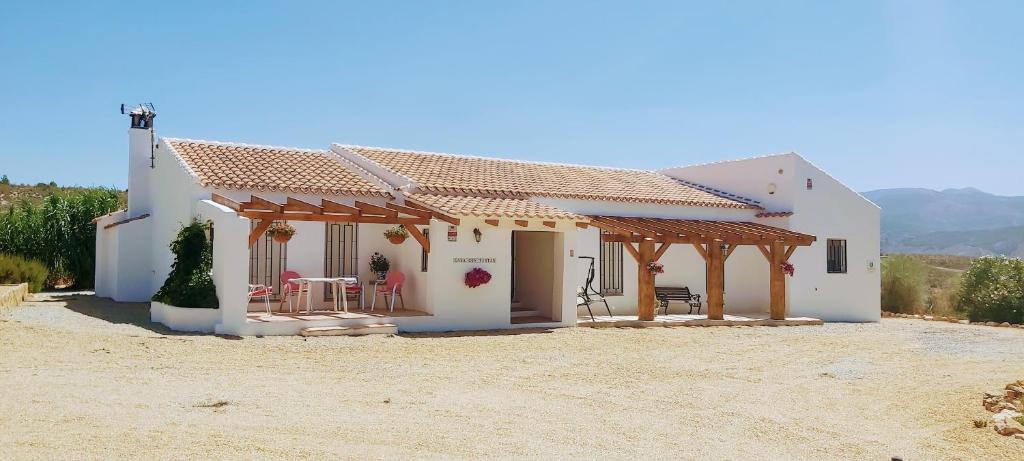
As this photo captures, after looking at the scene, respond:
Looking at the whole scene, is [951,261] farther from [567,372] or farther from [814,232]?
[567,372]

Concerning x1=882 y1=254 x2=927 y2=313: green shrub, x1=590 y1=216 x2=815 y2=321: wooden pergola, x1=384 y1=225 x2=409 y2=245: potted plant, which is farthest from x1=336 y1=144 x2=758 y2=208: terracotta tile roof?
x1=882 y1=254 x2=927 y2=313: green shrub

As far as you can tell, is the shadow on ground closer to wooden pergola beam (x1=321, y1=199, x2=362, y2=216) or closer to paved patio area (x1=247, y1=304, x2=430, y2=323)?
paved patio area (x1=247, y1=304, x2=430, y2=323)

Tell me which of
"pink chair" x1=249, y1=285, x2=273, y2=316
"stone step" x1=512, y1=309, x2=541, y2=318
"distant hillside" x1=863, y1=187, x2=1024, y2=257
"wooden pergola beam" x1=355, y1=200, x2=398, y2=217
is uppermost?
"distant hillside" x1=863, y1=187, x2=1024, y2=257

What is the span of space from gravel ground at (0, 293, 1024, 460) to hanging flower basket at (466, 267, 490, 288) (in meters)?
1.19

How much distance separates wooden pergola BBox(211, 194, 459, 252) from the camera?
13484 millimetres

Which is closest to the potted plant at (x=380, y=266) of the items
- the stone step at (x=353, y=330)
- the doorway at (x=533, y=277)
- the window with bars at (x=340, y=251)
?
the window with bars at (x=340, y=251)

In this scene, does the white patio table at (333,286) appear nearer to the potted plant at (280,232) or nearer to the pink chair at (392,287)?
the pink chair at (392,287)

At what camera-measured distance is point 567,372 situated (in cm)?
1061

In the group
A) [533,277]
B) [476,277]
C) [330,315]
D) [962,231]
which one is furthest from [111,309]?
[962,231]

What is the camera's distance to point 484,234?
1545 cm

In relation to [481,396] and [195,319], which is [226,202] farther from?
[481,396]

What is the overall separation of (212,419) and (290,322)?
6636mm

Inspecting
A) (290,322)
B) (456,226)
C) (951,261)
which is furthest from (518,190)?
(951,261)

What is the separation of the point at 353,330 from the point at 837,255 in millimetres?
14012
